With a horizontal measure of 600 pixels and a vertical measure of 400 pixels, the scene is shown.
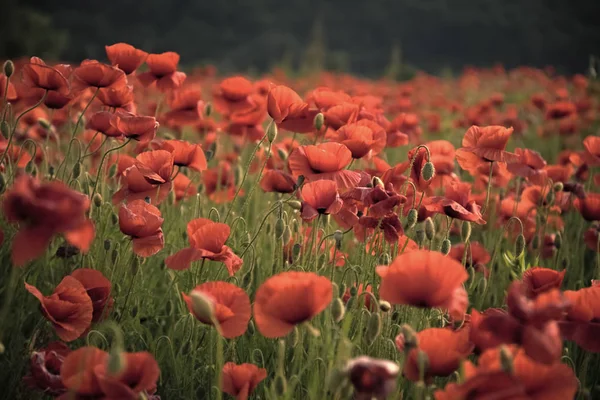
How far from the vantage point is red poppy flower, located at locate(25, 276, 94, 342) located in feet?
3.78

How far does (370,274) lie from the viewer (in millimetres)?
1570

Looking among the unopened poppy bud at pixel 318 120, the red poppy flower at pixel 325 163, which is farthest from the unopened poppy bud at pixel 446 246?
the unopened poppy bud at pixel 318 120

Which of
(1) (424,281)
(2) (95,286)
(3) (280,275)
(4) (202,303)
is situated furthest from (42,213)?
(1) (424,281)

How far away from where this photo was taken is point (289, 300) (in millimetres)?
991

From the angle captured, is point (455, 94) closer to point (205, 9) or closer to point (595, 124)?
point (595, 124)

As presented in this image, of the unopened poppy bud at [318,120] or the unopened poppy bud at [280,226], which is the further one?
the unopened poppy bud at [318,120]

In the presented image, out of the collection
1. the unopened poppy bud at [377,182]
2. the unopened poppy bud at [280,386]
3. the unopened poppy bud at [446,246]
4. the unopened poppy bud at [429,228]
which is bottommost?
the unopened poppy bud at [280,386]

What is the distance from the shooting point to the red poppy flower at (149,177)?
144 centimetres

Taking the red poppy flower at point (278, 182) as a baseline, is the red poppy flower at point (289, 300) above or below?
below

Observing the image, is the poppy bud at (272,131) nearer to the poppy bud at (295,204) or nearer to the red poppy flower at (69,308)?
the poppy bud at (295,204)

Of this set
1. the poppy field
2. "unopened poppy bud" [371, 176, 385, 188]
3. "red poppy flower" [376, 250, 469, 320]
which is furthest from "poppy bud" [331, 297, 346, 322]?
"unopened poppy bud" [371, 176, 385, 188]

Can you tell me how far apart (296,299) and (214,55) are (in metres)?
28.2

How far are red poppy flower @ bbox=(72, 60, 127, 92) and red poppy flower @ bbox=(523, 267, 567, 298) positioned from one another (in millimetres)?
1235

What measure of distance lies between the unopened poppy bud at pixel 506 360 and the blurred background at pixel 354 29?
72.8 feet
